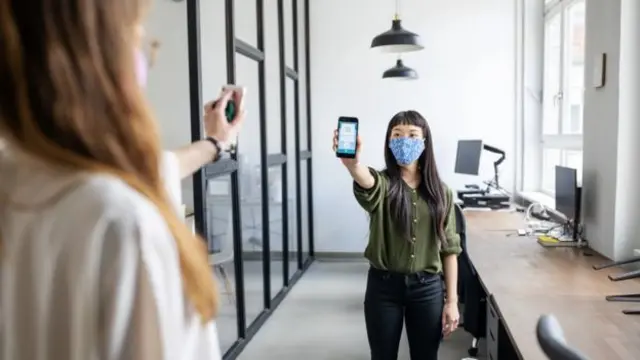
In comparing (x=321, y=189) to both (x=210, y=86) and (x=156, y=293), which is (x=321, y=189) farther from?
(x=156, y=293)

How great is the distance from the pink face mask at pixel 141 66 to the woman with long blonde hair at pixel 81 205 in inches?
1.7

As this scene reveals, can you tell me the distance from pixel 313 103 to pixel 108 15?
226 inches

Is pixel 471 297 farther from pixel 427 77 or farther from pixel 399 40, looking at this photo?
pixel 427 77

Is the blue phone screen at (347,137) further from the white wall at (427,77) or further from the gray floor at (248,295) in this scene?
the white wall at (427,77)

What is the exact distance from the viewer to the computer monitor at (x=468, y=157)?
18.1 feet

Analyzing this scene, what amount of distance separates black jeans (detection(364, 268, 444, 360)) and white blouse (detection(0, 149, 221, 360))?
5.60 ft

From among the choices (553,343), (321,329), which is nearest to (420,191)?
(553,343)

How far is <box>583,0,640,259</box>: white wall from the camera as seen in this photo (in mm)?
2793

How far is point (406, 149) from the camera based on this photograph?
7.91ft

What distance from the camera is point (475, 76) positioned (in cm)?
614

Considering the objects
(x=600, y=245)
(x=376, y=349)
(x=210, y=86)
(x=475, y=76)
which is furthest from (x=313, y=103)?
(x=376, y=349)

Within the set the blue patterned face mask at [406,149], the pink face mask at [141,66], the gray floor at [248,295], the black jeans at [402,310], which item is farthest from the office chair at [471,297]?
the pink face mask at [141,66]

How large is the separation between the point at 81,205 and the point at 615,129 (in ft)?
9.31

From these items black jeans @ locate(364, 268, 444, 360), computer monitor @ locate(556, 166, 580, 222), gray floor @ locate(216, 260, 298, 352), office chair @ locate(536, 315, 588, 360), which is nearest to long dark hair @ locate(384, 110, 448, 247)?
black jeans @ locate(364, 268, 444, 360)
